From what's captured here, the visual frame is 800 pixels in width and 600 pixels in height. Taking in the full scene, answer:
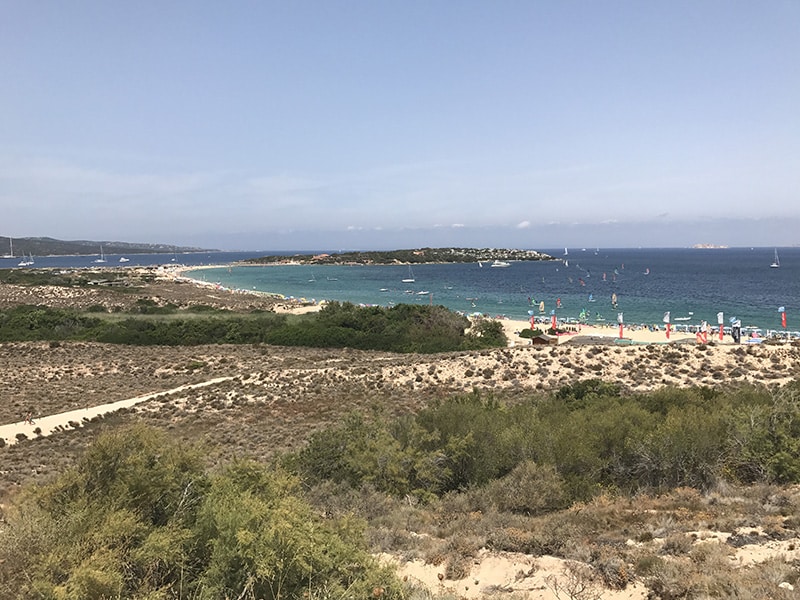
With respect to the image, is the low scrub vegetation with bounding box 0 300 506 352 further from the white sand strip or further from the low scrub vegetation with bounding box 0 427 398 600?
the low scrub vegetation with bounding box 0 427 398 600

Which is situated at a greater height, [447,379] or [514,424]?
[514,424]

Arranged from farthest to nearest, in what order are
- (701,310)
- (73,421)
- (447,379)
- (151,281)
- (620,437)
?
(151,281), (701,310), (447,379), (73,421), (620,437)

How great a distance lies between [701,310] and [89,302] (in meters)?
76.2

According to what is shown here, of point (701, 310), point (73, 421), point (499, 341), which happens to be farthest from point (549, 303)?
point (73, 421)

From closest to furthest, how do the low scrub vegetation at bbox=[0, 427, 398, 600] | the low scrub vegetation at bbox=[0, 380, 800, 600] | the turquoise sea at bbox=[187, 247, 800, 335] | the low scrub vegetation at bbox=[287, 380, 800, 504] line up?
the low scrub vegetation at bbox=[0, 427, 398, 600]
the low scrub vegetation at bbox=[0, 380, 800, 600]
the low scrub vegetation at bbox=[287, 380, 800, 504]
the turquoise sea at bbox=[187, 247, 800, 335]

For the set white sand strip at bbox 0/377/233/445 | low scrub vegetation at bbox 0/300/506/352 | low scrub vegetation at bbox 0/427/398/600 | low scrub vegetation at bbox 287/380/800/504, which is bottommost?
white sand strip at bbox 0/377/233/445

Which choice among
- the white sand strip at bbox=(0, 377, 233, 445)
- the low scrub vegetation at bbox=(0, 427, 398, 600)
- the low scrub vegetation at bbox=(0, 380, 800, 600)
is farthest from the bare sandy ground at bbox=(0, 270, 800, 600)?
the low scrub vegetation at bbox=(0, 427, 398, 600)

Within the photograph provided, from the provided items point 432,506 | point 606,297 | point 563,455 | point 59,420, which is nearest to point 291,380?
point 59,420

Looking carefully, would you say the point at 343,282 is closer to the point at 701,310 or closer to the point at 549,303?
the point at 549,303

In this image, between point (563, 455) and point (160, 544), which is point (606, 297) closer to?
point (563, 455)

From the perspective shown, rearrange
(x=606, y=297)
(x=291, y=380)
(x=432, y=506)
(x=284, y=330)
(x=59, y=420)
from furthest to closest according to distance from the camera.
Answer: (x=606, y=297), (x=284, y=330), (x=291, y=380), (x=59, y=420), (x=432, y=506)

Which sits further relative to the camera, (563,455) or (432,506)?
(563,455)

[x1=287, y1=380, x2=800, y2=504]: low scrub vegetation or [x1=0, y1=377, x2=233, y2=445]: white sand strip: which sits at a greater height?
[x1=287, y1=380, x2=800, y2=504]: low scrub vegetation

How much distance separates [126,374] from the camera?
1177 inches
